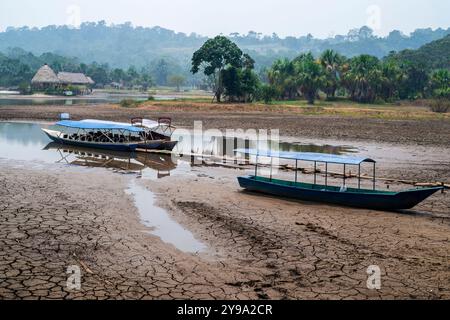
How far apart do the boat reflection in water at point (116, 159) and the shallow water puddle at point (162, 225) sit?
4.52 m

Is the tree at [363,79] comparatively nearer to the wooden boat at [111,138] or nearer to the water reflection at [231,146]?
the water reflection at [231,146]

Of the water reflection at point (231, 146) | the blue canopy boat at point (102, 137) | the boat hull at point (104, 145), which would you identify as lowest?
the water reflection at point (231, 146)

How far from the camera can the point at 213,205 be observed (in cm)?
1744

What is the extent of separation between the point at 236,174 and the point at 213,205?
6.59 meters

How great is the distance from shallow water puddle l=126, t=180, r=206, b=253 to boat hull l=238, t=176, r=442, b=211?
4104 millimetres

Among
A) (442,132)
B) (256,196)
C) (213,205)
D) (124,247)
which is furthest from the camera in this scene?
(442,132)

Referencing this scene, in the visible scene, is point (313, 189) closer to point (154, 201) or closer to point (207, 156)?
point (154, 201)

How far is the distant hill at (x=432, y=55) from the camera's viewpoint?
342 feet

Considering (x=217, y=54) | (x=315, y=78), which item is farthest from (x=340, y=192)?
(x=315, y=78)

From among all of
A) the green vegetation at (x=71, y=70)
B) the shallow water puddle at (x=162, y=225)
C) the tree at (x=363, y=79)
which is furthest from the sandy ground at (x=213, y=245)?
the green vegetation at (x=71, y=70)

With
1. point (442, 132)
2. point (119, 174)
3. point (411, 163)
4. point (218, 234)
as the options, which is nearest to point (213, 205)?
point (218, 234)

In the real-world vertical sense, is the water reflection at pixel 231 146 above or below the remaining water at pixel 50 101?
below

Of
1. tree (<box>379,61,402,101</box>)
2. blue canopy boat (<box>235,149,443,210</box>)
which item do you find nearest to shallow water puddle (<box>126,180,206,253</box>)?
blue canopy boat (<box>235,149,443,210</box>)

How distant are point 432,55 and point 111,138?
102949mm
